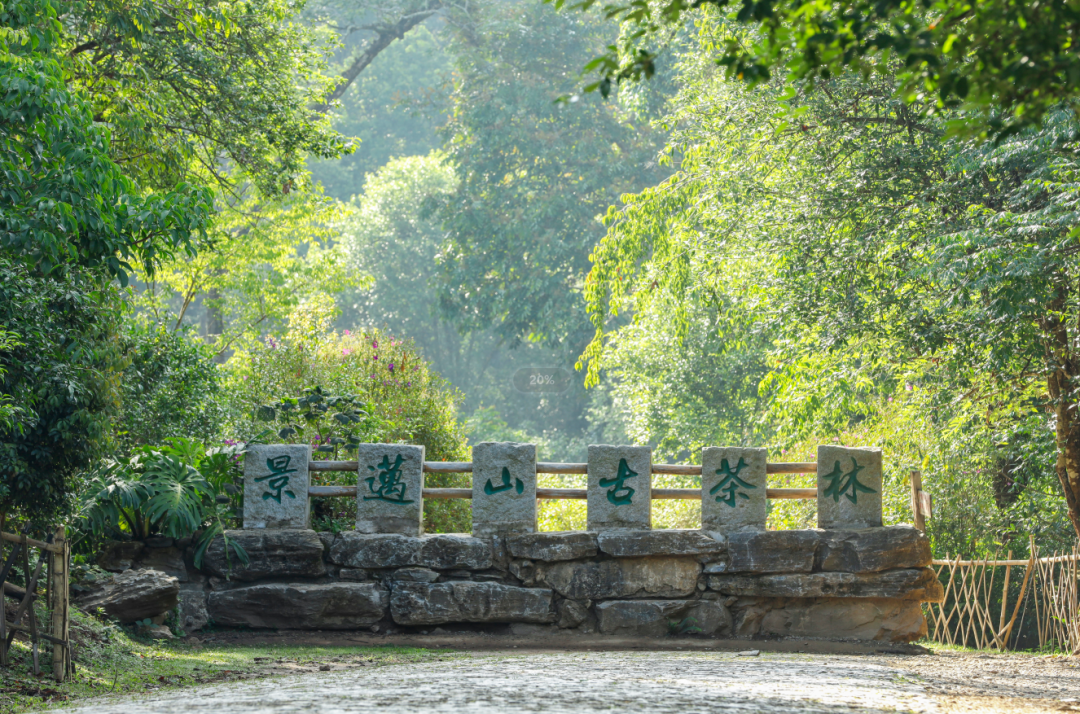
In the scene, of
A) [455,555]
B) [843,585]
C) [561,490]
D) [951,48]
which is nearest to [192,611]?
[455,555]

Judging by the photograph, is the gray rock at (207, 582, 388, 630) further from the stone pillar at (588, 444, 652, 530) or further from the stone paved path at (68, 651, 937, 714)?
the stone pillar at (588, 444, 652, 530)

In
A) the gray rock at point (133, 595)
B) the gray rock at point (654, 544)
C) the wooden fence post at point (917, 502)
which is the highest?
the wooden fence post at point (917, 502)

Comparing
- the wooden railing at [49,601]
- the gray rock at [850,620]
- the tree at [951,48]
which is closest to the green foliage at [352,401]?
the wooden railing at [49,601]

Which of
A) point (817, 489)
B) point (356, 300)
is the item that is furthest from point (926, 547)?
point (356, 300)

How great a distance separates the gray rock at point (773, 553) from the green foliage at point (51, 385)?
5.04 meters

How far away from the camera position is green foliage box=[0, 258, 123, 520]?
16.5 ft

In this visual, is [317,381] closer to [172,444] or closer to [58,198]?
[172,444]

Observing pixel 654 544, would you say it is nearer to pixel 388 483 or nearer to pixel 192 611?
pixel 388 483

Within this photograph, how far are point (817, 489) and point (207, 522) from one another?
5.23m

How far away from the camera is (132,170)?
8.35m

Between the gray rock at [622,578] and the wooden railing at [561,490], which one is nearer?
the gray rock at [622,578]

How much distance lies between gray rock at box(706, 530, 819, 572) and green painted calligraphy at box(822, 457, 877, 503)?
16.5 inches

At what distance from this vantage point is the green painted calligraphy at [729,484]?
8.48 m

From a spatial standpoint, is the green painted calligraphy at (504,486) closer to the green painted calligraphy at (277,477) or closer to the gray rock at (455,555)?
the gray rock at (455,555)
